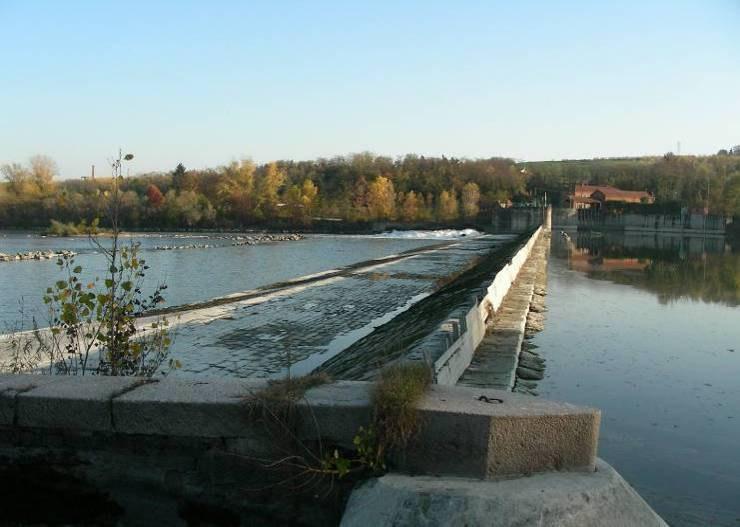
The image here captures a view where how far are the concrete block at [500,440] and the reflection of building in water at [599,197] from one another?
122 m

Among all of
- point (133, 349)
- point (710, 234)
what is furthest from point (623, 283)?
point (710, 234)

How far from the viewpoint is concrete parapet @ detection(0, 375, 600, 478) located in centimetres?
368

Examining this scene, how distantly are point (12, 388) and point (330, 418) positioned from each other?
2.23m

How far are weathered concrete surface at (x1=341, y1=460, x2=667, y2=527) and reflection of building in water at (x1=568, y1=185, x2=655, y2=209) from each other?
12198 cm

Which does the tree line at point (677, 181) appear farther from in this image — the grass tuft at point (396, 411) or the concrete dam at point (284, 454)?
the grass tuft at point (396, 411)

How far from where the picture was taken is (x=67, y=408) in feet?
14.2

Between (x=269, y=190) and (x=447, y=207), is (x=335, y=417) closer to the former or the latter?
(x=447, y=207)

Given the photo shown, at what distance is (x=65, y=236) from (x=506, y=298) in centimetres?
7783

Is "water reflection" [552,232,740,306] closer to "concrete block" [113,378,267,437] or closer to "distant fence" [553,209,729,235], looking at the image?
"concrete block" [113,378,267,437]

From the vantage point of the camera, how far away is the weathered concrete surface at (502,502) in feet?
10.8

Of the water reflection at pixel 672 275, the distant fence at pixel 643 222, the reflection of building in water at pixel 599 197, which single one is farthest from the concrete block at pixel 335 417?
the reflection of building in water at pixel 599 197

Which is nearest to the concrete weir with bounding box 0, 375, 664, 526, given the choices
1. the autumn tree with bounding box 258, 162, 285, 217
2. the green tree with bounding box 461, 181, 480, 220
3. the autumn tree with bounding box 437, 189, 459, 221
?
the green tree with bounding box 461, 181, 480, 220

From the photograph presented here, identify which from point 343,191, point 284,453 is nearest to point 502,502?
point 284,453

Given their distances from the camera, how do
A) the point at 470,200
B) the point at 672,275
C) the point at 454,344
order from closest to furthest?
the point at 454,344 < the point at 672,275 < the point at 470,200
